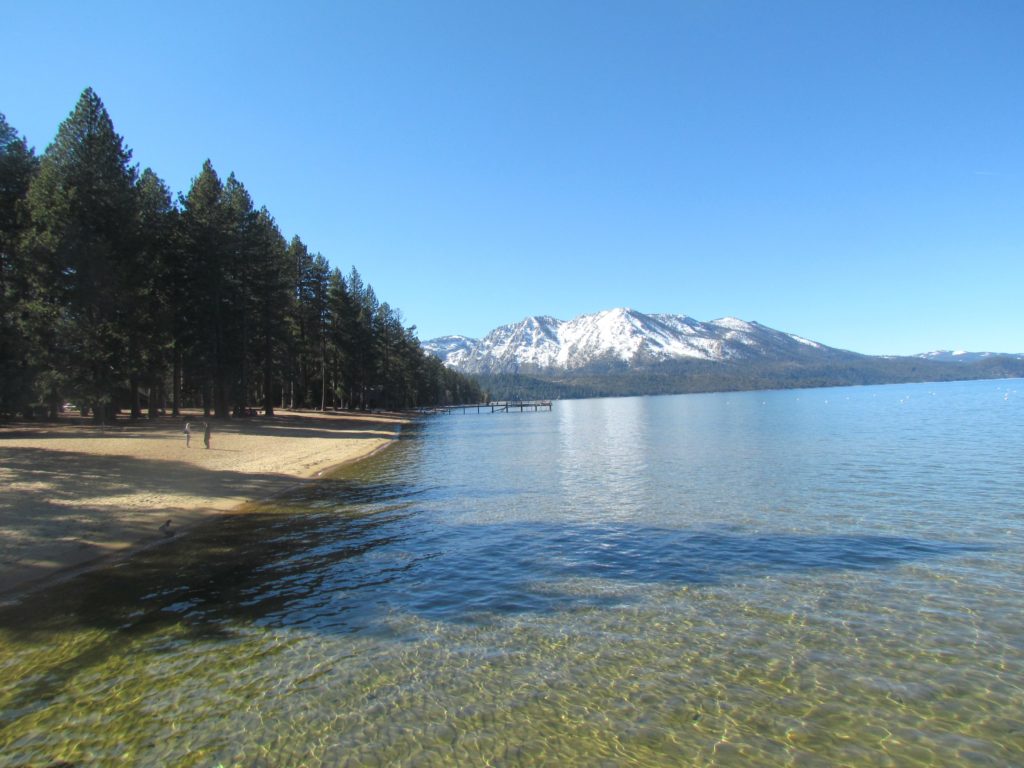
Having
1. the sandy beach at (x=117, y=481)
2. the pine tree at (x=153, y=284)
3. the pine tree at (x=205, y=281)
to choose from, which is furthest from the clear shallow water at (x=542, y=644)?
the pine tree at (x=205, y=281)

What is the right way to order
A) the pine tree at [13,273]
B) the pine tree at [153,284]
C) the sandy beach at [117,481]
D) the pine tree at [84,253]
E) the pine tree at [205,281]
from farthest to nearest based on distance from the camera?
1. the pine tree at [205,281]
2. the pine tree at [153,284]
3. the pine tree at [84,253]
4. the pine tree at [13,273]
5. the sandy beach at [117,481]

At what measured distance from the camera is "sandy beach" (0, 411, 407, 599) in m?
14.4

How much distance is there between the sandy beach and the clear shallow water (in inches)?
82.4

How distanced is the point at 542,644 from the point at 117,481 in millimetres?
20546

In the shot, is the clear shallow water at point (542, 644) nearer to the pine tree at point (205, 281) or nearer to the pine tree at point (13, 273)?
the pine tree at point (13, 273)

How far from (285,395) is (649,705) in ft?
267

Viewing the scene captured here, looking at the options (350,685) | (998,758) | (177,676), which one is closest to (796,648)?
(998,758)

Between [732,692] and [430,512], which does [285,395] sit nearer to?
[430,512]

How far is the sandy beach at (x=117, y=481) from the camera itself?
1445 centimetres

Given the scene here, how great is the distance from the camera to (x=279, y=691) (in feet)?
26.0

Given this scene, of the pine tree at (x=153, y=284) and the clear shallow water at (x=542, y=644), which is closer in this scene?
the clear shallow water at (x=542, y=644)

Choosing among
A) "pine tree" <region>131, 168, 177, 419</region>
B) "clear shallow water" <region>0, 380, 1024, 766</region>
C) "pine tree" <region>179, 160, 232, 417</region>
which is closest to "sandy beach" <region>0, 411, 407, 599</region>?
"clear shallow water" <region>0, 380, 1024, 766</region>

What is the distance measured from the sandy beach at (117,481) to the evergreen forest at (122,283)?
4.55 m

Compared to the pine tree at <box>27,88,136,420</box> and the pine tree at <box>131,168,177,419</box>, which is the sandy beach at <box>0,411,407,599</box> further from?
the pine tree at <box>131,168,177,419</box>
